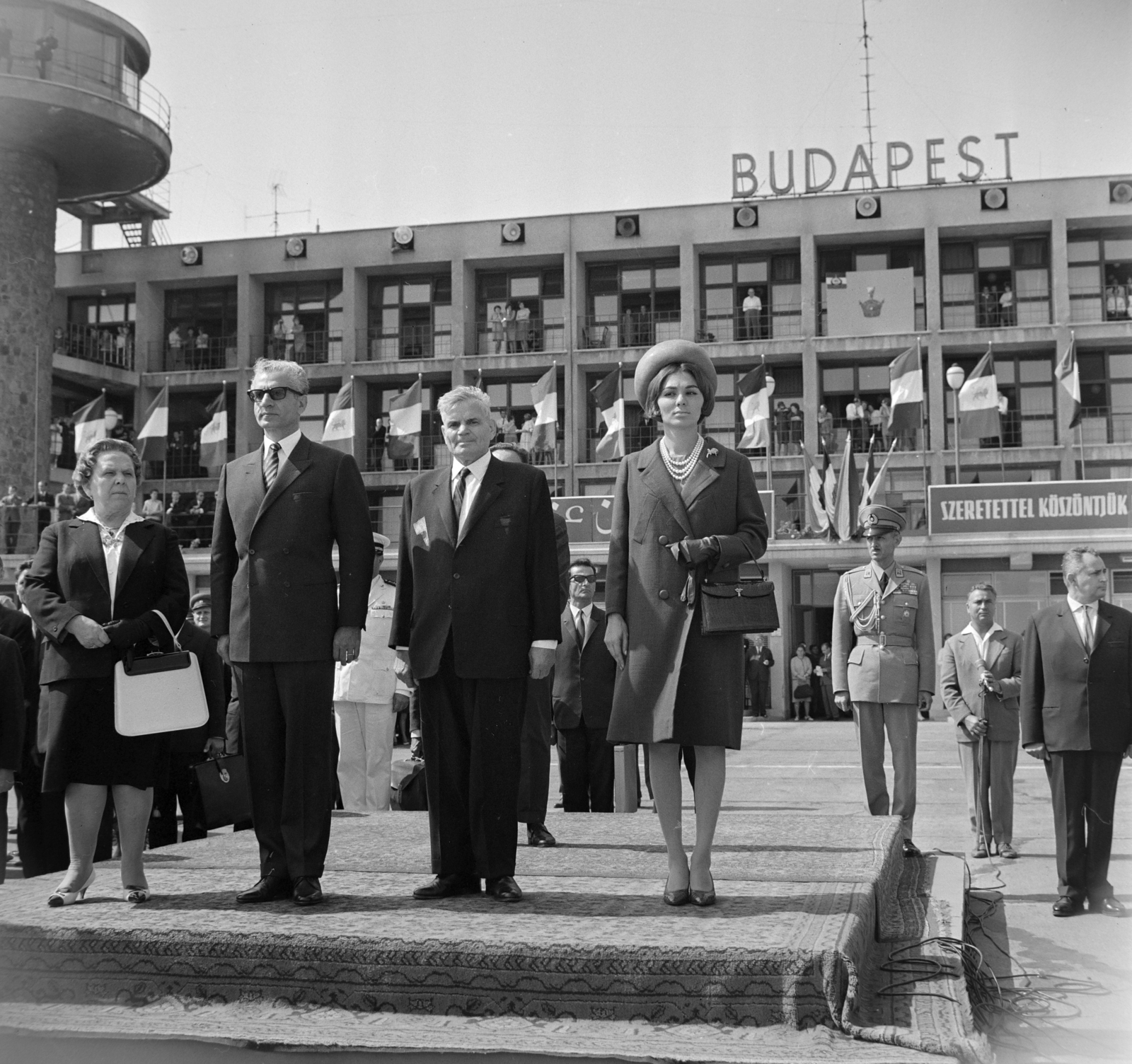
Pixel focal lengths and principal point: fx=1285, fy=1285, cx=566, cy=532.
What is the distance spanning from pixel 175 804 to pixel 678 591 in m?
4.76

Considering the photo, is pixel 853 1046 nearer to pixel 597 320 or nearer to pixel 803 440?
pixel 803 440

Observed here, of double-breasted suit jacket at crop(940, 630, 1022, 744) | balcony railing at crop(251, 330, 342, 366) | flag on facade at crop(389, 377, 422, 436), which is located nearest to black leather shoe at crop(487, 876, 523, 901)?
double-breasted suit jacket at crop(940, 630, 1022, 744)

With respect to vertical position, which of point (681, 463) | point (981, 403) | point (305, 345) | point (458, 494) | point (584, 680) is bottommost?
point (584, 680)

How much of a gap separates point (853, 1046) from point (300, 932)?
183cm

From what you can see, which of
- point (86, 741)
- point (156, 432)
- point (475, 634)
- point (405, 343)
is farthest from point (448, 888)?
point (405, 343)

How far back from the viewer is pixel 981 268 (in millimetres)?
39469

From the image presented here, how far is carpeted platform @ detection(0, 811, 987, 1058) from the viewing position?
3893 mm

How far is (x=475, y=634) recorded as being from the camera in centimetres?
512

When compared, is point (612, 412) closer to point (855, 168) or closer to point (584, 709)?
point (855, 168)

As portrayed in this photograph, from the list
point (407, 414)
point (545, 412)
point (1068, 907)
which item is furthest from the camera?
point (545, 412)

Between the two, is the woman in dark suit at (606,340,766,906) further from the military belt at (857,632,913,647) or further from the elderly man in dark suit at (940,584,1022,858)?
the elderly man in dark suit at (940,584,1022,858)

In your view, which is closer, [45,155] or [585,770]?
[585,770]

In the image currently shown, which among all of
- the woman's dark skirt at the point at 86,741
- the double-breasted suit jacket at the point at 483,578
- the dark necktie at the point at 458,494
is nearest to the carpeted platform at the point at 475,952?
the woman's dark skirt at the point at 86,741

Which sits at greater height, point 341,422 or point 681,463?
point 341,422
